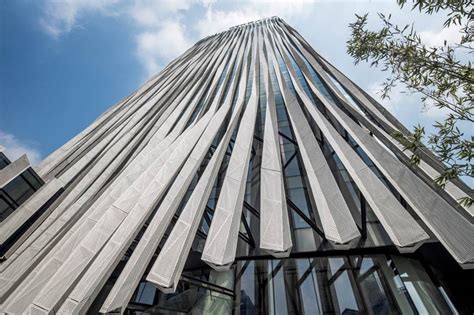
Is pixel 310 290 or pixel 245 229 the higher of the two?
pixel 245 229

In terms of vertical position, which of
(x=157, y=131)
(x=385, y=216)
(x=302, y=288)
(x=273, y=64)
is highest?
(x=273, y=64)

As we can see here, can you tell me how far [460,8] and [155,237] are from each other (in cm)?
737

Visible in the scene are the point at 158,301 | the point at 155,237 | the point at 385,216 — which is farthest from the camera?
the point at 158,301

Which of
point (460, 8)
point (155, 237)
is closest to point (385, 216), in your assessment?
point (460, 8)

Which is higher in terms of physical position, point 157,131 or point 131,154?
point 157,131

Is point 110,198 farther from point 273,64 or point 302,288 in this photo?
point 273,64

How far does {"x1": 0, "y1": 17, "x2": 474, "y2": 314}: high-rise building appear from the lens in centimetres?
472

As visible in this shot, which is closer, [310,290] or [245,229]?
[310,290]

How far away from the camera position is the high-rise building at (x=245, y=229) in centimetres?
472

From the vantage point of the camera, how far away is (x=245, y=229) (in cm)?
784

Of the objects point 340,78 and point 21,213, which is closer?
point 21,213

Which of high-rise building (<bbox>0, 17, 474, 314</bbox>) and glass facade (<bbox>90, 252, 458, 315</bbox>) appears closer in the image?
high-rise building (<bbox>0, 17, 474, 314</bbox>)

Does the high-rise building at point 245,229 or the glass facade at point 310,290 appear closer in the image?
the high-rise building at point 245,229

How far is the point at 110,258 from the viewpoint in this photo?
16.7ft
